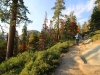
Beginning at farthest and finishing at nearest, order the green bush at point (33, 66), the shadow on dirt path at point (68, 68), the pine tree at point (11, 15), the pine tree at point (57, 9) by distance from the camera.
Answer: the pine tree at point (57, 9) → the pine tree at point (11, 15) → the shadow on dirt path at point (68, 68) → the green bush at point (33, 66)

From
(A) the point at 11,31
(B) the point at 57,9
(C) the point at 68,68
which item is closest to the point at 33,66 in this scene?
(C) the point at 68,68

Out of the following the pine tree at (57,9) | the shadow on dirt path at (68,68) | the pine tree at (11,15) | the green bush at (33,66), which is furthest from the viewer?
the pine tree at (57,9)

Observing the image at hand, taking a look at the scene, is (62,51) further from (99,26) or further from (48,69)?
(99,26)

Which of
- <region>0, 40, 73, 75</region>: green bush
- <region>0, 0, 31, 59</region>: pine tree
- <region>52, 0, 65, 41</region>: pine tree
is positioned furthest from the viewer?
<region>52, 0, 65, 41</region>: pine tree

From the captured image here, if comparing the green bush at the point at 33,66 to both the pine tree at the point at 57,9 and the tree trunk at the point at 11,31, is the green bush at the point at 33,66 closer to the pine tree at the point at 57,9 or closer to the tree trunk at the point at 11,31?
the tree trunk at the point at 11,31

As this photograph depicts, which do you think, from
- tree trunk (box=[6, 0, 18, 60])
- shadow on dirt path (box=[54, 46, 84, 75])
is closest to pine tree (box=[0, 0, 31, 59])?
tree trunk (box=[6, 0, 18, 60])

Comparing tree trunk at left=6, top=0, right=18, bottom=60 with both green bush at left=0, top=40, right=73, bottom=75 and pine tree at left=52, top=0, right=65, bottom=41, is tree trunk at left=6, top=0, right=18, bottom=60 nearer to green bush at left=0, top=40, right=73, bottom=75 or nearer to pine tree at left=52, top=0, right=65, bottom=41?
green bush at left=0, top=40, right=73, bottom=75

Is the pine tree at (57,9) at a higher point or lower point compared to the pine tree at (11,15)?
higher

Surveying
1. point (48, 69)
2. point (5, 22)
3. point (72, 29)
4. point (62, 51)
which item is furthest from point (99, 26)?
point (48, 69)

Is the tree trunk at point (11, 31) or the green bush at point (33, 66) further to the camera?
the tree trunk at point (11, 31)

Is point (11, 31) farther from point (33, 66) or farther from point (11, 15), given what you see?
point (33, 66)

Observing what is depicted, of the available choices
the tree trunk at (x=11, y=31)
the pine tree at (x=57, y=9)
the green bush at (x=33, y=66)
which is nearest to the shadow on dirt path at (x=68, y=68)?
the green bush at (x=33, y=66)

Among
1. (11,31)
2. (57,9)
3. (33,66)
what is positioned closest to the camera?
(33,66)

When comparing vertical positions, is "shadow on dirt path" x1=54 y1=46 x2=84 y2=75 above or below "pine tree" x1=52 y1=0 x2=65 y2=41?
below
